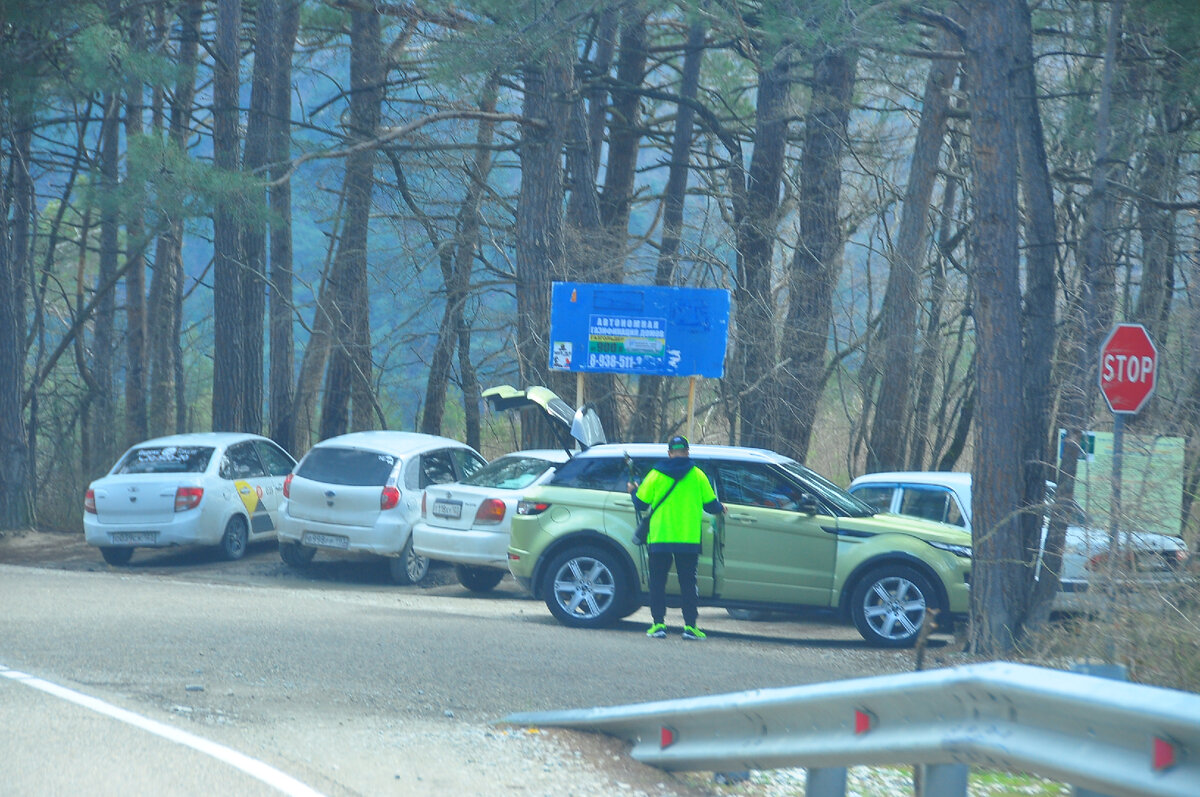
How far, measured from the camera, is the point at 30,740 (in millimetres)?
6062

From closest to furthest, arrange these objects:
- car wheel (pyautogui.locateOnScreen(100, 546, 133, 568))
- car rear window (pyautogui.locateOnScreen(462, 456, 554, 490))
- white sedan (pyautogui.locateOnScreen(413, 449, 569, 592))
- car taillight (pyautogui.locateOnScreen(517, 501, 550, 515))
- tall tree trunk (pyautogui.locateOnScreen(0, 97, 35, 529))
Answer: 1. car taillight (pyautogui.locateOnScreen(517, 501, 550, 515))
2. white sedan (pyautogui.locateOnScreen(413, 449, 569, 592))
3. car rear window (pyautogui.locateOnScreen(462, 456, 554, 490))
4. car wheel (pyautogui.locateOnScreen(100, 546, 133, 568))
5. tall tree trunk (pyautogui.locateOnScreen(0, 97, 35, 529))

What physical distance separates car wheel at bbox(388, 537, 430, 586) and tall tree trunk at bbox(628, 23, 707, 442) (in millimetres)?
6447

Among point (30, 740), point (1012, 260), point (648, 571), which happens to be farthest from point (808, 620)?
point (30, 740)

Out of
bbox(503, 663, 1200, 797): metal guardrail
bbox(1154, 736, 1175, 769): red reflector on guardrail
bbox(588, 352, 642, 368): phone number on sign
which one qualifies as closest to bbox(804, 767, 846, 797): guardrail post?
bbox(503, 663, 1200, 797): metal guardrail

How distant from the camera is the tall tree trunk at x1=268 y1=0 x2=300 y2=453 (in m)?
20.9

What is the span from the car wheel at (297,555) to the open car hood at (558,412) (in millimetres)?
4024

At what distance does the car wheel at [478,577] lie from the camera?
48.1ft

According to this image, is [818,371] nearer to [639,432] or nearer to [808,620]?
[639,432]

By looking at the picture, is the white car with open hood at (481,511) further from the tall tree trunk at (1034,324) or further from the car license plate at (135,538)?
the tall tree trunk at (1034,324)

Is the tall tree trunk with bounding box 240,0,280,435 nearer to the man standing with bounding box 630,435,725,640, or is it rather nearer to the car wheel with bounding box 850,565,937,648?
the man standing with bounding box 630,435,725,640

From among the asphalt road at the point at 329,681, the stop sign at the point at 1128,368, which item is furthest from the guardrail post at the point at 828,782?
the stop sign at the point at 1128,368

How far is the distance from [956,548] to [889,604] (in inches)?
32.2

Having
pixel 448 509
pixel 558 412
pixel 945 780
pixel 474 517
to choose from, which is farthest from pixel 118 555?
pixel 945 780

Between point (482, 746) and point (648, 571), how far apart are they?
518 cm
